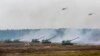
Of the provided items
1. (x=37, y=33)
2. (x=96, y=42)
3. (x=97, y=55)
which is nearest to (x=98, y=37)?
(x=96, y=42)

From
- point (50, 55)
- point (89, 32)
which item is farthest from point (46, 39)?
point (50, 55)

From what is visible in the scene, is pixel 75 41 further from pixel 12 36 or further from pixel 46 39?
pixel 12 36

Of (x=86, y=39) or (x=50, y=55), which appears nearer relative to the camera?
(x=50, y=55)

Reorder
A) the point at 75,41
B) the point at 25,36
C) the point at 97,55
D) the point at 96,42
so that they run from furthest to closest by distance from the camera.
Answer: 1. the point at 25,36
2. the point at 75,41
3. the point at 96,42
4. the point at 97,55

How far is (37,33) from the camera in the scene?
5856 inches

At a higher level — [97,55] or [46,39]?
[46,39]

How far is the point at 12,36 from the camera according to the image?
135875 millimetres

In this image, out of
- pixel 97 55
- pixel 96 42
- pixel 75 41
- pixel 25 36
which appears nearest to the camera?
pixel 97 55

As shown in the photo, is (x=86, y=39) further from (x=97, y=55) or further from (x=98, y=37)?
(x=97, y=55)

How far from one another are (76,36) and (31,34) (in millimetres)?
21749

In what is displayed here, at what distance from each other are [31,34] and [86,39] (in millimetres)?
27232

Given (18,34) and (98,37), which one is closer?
(98,37)

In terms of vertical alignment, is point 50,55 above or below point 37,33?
below

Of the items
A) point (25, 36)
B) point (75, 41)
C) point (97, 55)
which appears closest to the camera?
point (97, 55)
